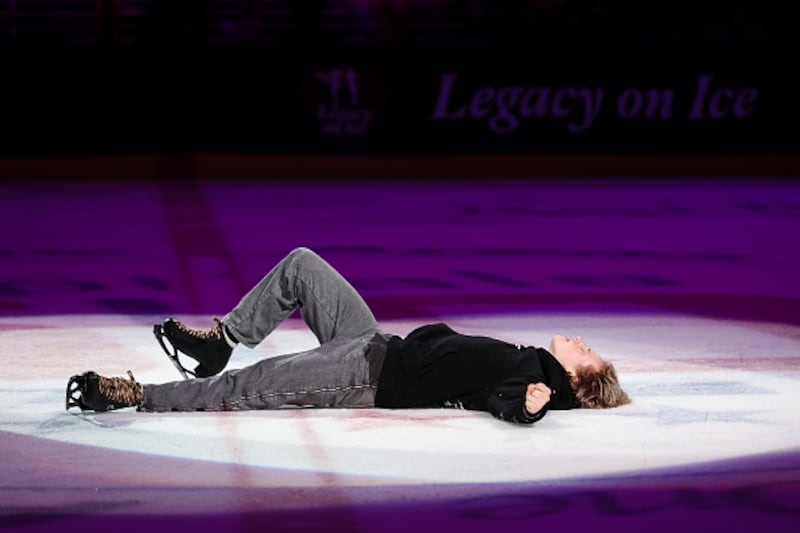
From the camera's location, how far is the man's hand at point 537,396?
5.48 metres

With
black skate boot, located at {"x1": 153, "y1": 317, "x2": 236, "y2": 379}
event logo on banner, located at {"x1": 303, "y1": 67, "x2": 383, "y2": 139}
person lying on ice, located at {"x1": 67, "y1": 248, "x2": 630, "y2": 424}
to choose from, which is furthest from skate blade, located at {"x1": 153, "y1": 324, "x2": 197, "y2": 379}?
event logo on banner, located at {"x1": 303, "y1": 67, "x2": 383, "y2": 139}

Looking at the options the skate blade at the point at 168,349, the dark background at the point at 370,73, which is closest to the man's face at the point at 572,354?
the skate blade at the point at 168,349

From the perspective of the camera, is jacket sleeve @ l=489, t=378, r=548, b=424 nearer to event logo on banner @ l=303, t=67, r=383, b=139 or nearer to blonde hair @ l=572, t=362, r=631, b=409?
blonde hair @ l=572, t=362, r=631, b=409

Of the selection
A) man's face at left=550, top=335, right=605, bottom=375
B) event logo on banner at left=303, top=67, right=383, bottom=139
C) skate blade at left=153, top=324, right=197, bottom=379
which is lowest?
skate blade at left=153, top=324, right=197, bottom=379

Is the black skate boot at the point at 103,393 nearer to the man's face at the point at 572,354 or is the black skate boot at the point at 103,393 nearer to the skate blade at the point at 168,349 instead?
the skate blade at the point at 168,349

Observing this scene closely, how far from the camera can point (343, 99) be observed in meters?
16.6

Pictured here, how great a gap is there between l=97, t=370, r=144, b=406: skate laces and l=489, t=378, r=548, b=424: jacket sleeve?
148 centimetres

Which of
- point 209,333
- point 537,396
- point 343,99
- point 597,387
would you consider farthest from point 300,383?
point 343,99

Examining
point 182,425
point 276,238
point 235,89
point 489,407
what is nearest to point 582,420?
point 489,407

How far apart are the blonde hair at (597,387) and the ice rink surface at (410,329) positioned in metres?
0.07

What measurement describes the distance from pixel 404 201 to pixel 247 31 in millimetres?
3384

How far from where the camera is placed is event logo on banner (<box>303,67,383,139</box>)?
16.5m

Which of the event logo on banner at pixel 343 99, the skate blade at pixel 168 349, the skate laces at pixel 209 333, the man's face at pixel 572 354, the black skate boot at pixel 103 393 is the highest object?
the event logo on banner at pixel 343 99

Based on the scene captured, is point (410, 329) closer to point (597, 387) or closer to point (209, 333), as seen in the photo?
point (209, 333)
